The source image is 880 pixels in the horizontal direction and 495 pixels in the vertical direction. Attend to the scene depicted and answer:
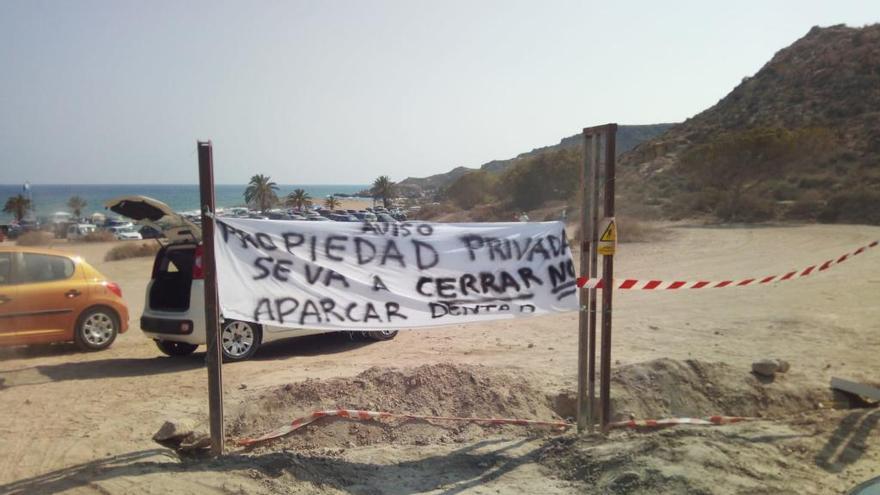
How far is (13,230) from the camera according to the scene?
127 ft

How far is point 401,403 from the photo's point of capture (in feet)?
19.4

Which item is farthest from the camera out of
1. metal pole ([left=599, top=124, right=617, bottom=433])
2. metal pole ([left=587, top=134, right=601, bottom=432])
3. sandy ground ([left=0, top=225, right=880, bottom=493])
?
metal pole ([left=587, top=134, right=601, bottom=432])

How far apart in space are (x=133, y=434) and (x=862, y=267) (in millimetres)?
15247

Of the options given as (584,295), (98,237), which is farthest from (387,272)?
(98,237)

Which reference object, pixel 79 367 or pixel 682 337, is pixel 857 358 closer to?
pixel 682 337

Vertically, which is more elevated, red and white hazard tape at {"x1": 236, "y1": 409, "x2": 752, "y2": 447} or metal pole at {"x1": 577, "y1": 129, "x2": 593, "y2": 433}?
metal pole at {"x1": 577, "y1": 129, "x2": 593, "y2": 433}

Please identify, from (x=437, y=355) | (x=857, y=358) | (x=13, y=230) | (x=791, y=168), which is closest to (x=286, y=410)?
(x=437, y=355)

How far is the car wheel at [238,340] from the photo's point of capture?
8375 millimetres

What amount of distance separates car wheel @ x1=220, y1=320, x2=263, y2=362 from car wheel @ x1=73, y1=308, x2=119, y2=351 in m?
1.94

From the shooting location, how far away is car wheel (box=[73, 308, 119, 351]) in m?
8.88

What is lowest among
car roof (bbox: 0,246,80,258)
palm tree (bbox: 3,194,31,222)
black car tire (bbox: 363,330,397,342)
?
black car tire (bbox: 363,330,397,342)

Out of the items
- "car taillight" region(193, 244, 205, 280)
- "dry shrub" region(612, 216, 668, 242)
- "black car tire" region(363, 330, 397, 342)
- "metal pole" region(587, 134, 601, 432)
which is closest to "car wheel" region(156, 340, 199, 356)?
"car taillight" region(193, 244, 205, 280)

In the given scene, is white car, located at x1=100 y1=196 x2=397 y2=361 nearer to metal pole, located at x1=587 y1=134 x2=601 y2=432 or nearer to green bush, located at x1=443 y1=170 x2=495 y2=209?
metal pole, located at x1=587 y1=134 x2=601 y2=432

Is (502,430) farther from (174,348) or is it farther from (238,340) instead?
(174,348)
